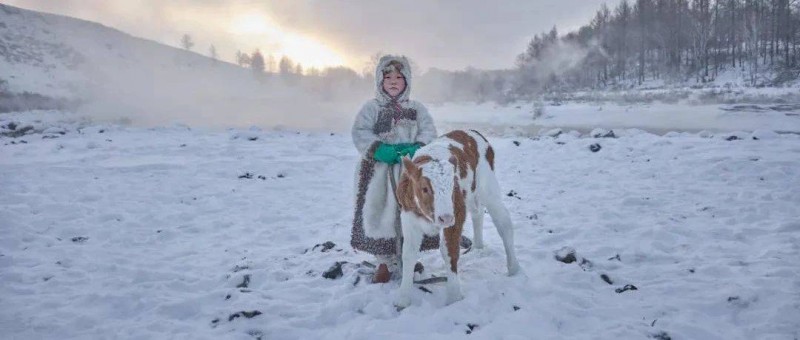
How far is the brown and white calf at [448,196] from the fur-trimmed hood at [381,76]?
63cm

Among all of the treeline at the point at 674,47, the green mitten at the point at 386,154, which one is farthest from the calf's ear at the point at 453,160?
the treeline at the point at 674,47

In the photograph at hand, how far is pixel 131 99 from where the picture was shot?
5606 cm

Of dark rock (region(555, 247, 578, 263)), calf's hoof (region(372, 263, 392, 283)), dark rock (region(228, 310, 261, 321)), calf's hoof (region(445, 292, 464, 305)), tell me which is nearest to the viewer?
dark rock (region(228, 310, 261, 321))

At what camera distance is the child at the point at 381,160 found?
14.5 feet

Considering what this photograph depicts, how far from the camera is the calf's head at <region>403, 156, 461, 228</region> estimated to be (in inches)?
135

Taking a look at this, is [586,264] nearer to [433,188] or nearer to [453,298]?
[453,298]

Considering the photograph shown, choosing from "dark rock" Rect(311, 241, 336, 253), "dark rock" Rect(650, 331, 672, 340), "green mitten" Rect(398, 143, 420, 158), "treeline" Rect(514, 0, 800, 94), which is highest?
"treeline" Rect(514, 0, 800, 94)

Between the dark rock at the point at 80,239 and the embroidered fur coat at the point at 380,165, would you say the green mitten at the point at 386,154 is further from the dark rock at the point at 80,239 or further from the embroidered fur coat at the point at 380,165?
the dark rock at the point at 80,239

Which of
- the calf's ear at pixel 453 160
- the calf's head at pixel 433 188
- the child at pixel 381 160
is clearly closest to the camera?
the calf's head at pixel 433 188

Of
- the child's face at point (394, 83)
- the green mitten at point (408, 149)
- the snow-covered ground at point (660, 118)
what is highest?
the child's face at point (394, 83)

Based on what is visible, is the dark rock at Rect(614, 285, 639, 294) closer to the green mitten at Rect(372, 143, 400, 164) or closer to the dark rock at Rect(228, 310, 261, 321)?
the green mitten at Rect(372, 143, 400, 164)

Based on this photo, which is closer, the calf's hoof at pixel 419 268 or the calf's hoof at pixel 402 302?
the calf's hoof at pixel 402 302

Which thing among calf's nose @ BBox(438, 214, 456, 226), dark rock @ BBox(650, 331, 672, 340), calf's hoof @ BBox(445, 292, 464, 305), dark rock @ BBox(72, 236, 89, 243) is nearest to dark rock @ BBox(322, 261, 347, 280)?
calf's hoof @ BBox(445, 292, 464, 305)

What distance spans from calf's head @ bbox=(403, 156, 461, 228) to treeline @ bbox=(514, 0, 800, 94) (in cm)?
4299
